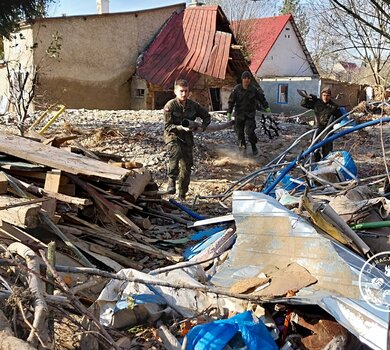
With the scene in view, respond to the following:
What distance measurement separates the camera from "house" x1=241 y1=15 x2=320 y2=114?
26.8m

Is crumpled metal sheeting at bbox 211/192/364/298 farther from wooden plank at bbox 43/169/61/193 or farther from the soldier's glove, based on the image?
the soldier's glove

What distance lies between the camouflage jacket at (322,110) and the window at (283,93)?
18.5 meters

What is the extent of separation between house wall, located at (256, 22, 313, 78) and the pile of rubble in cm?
2445

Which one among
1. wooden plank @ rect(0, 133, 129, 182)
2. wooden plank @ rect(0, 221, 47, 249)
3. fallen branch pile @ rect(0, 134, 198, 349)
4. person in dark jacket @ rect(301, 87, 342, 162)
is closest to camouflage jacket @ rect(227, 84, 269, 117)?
person in dark jacket @ rect(301, 87, 342, 162)

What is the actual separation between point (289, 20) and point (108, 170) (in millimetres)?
27846

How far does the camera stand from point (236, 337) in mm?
3049

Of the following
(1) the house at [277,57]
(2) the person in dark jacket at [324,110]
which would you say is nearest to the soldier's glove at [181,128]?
(2) the person in dark jacket at [324,110]

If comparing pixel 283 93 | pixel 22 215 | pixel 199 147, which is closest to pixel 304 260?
pixel 22 215

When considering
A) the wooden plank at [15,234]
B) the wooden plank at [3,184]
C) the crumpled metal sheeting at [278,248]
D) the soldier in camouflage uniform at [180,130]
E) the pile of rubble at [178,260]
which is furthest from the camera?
the soldier in camouflage uniform at [180,130]

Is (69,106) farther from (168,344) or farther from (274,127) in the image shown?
(168,344)

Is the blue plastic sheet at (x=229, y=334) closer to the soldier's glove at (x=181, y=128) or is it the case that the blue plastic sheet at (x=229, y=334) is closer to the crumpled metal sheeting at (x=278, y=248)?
the crumpled metal sheeting at (x=278, y=248)

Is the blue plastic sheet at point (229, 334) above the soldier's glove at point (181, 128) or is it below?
below

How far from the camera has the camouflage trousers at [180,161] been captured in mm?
6902

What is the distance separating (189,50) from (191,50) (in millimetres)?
105
